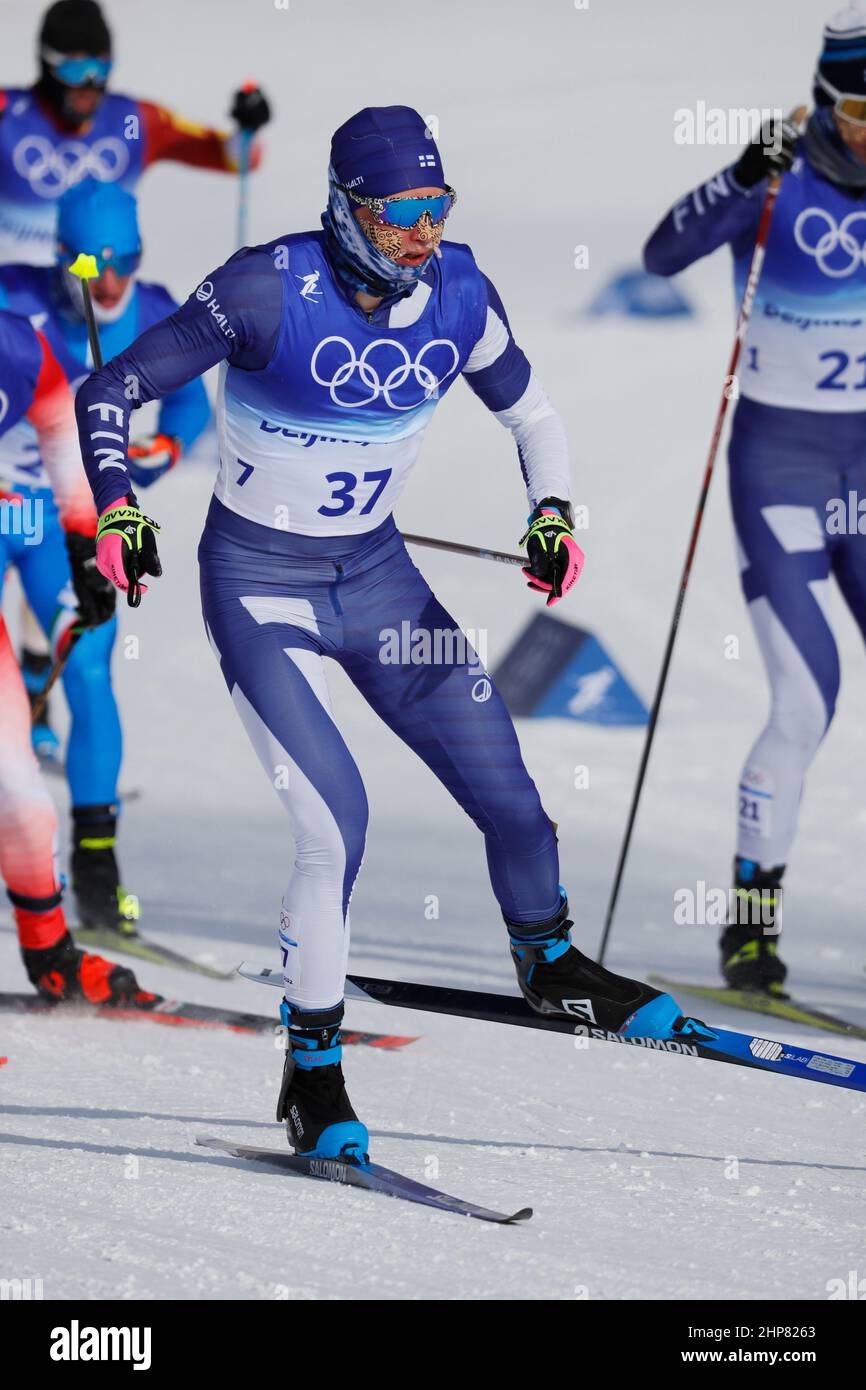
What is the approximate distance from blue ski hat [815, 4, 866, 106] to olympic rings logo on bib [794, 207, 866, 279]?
338 millimetres

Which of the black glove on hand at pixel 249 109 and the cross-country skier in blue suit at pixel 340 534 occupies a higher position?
the black glove on hand at pixel 249 109

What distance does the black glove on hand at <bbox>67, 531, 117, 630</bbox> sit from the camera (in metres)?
5.70

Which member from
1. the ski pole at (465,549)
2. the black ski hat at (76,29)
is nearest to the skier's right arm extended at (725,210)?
the ski pole at (465,549)

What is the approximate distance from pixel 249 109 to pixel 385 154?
5.27 metres

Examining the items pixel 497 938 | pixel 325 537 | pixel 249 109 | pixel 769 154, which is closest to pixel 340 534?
pixel 325 537

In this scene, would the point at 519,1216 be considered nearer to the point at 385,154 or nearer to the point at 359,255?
the point at 359,255

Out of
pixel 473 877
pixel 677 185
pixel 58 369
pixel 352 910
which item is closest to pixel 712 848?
pixel 473 877

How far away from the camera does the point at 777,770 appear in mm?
6465

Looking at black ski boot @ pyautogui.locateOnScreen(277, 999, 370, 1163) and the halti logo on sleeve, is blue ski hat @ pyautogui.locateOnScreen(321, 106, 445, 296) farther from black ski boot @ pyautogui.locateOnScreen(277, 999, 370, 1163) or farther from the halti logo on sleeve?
black ski boot @ pyautogui.locateOnScreen(277, 999, 370, 1163)

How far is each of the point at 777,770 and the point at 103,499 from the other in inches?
112

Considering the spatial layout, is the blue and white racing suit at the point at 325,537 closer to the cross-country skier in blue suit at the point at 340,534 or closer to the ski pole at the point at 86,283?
the cross-country skier in blue suit at the point at 340,534

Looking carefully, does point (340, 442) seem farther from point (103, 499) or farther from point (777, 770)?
point (777, 770)

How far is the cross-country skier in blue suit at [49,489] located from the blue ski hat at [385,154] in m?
2.13

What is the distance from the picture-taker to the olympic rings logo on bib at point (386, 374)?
4363mm
